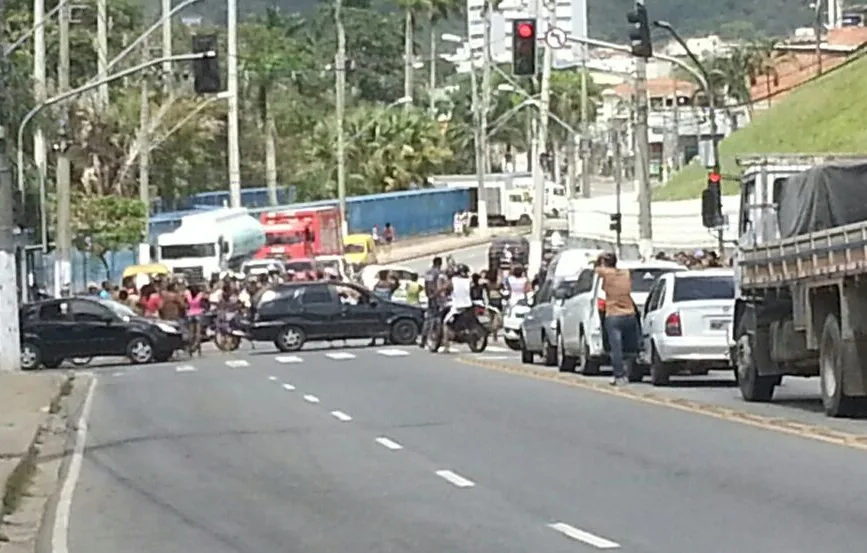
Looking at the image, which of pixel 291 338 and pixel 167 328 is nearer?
pixel 167 328

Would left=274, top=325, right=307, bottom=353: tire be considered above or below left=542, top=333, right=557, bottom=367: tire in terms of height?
below

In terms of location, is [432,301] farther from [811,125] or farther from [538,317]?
[811,125]

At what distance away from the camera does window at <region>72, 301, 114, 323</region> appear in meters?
46.0

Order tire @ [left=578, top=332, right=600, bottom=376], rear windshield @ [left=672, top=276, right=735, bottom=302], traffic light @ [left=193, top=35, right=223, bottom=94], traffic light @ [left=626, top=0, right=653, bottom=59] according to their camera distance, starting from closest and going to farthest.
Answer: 1. rear windshield @ [left=672, top=276, right=735, bottom=302]
2. tire @ [left=578, top=332, right=600, bottom=376]
3. traffic light @ [left=626, top=0, right=653, bottom=59]
4. traffic light @ [left=193, top=35, right=223, bottom=94]

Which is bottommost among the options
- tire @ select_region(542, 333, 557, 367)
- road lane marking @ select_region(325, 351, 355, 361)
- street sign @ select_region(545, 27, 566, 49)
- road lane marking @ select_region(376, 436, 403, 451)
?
road lane marking @ select_region(325, 351, 355, 361)

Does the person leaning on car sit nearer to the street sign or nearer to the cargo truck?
the cargo truck

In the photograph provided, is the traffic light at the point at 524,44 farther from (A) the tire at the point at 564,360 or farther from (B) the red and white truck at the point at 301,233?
(B) the red and white truck at the point at 301,233

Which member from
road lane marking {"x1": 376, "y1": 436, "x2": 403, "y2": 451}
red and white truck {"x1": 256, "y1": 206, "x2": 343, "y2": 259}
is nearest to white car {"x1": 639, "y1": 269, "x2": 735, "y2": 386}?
road lane marking {"x1": 376, "y1": 436, "x2": 403, "y2": 451}

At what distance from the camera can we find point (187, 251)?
77750 millimetres

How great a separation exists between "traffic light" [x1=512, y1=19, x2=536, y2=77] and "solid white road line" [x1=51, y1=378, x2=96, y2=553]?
1418 centimetres

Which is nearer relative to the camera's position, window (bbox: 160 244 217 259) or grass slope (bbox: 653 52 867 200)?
grass slope (bbox: 653 52 867 200)

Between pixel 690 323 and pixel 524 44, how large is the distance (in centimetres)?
1200

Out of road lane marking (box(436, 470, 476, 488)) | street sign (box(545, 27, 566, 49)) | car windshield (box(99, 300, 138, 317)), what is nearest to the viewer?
road lane marking (box(436, 470, 476, 488))

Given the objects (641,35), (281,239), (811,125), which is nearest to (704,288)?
(641,35)
